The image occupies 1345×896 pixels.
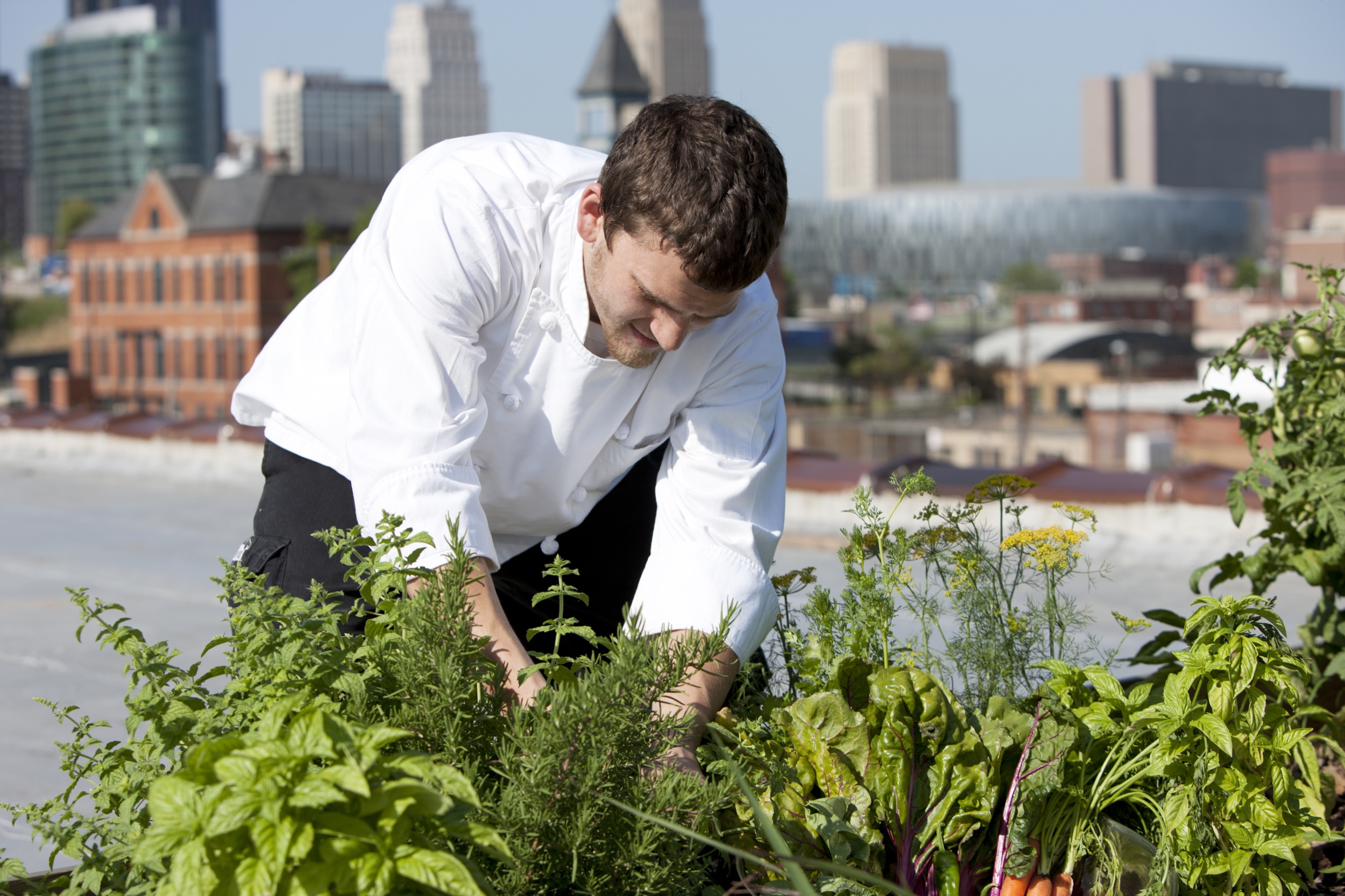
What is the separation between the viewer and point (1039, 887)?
4.77 ft

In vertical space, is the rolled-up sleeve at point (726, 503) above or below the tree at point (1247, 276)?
below

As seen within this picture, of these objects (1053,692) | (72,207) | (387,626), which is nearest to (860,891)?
(1053,692)

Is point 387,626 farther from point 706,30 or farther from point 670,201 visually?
point 706,30

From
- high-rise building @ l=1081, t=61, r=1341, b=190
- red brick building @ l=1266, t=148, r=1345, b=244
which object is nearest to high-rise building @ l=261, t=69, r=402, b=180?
high-rise building @ l=1081, t=61, r=1341, b=190

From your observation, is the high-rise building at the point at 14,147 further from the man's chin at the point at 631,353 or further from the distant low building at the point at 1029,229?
the man's chin at the point at 631,353

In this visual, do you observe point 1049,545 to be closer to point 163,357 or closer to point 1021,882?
point 1021,882

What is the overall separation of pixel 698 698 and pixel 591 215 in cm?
62

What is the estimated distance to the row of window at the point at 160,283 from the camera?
159 ft

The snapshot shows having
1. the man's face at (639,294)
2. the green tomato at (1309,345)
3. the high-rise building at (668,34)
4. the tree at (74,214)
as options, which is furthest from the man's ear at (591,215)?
the high-rise building at (668,34)

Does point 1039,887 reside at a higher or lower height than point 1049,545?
lower

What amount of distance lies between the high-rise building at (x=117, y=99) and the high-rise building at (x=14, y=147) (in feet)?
43.3

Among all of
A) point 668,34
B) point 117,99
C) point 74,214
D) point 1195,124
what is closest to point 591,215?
point 74,214

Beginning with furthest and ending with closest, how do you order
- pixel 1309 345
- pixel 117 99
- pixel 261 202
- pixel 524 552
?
pixel 117 99
pixel 261 202
pixel 1309 345
pixel 524 552

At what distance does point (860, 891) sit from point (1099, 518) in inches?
128
